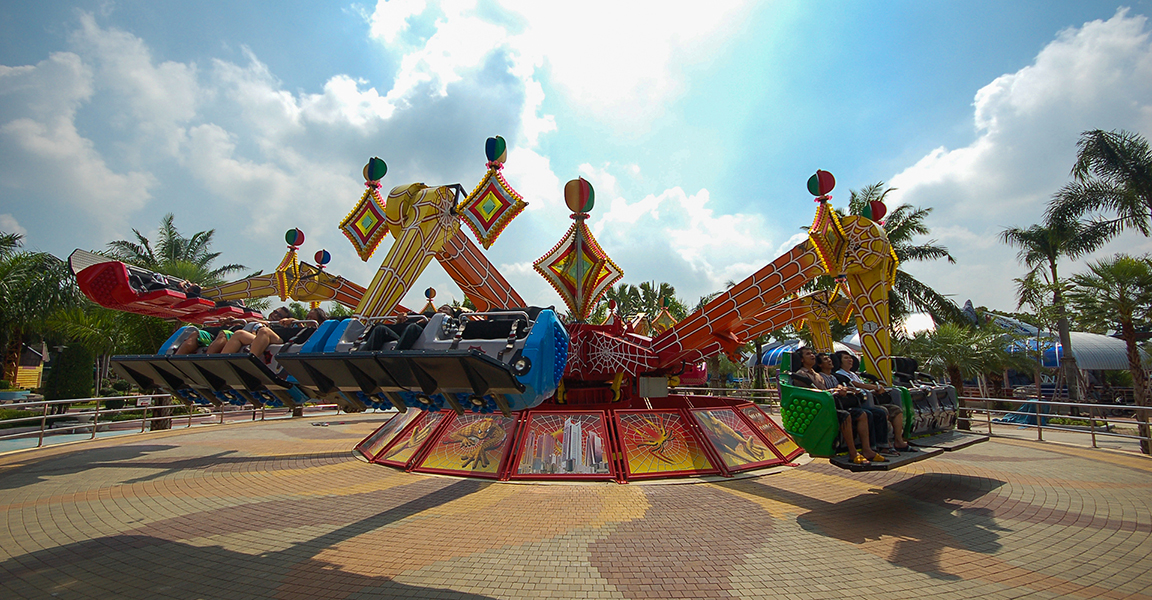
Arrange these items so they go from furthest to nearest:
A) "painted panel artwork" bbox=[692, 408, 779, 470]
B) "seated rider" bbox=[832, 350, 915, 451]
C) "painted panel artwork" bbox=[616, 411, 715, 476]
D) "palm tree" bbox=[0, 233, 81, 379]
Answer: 1. "palm tree" bbox=[0, 233, 81, 379]
2. "painted panel artwork" bbox=[692, 408, 779, 470]
3. "painted panel artwork" bbox=[616, 411, 715, 476]
4. "seated rider" bbox=[832, 350, 915, 451]

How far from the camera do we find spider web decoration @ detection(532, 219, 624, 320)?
508 inches

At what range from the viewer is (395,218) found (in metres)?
8.10

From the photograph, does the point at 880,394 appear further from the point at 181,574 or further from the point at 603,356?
the point at 181,574

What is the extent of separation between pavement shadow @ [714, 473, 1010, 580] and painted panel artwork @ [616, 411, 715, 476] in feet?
2.89

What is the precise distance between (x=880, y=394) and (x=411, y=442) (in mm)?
9325

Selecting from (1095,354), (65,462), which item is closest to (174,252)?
(65,462)

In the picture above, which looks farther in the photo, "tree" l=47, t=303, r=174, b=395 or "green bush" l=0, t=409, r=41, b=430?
"tree" l=47, t=303, r=174, b=395

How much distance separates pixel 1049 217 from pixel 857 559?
2428 cm

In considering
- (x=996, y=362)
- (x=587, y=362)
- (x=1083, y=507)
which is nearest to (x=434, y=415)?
(x=587, y=362)

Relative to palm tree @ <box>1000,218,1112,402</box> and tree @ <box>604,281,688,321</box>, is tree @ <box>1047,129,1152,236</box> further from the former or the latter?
tree @ <box>604,281,688,321</box>

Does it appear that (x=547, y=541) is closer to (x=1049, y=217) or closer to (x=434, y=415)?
(x=434, y=415)

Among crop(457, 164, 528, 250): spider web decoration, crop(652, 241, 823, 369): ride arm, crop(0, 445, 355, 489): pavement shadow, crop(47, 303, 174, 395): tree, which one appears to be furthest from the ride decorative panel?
crop(47, 303, 174, 395): tree

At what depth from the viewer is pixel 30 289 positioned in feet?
76.1

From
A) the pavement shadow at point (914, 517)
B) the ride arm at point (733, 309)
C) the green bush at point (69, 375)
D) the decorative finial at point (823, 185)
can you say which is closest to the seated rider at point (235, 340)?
the pavement shadow at point (914, 517)
